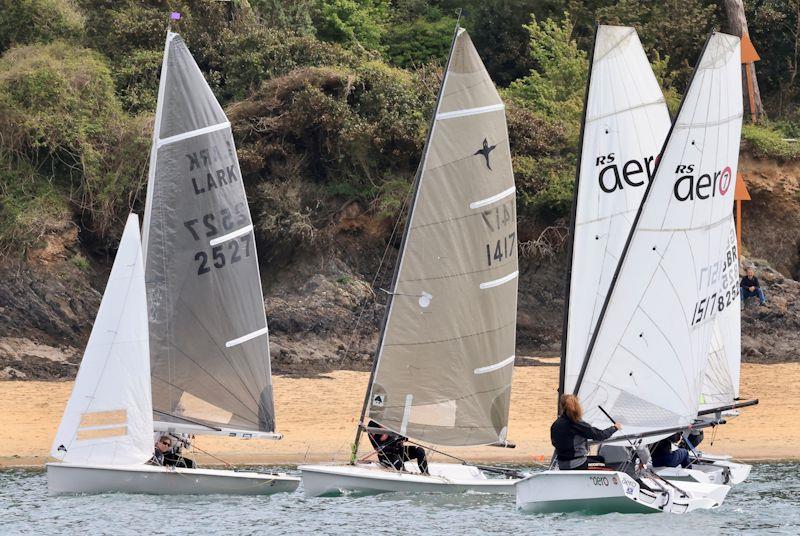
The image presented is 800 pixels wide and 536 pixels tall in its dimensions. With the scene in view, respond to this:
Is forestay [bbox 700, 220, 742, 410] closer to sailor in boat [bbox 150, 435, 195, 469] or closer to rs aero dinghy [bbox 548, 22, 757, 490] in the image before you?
rs aero dinghy [bbox 548, 22, 757, 490]

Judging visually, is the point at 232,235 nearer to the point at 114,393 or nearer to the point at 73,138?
the point at 114,393

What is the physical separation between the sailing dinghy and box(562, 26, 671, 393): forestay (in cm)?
111

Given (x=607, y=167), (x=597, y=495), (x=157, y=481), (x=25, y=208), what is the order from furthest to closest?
(x=25, y=208) < (x=607, y=167) < (x=157, y=481) < (x=597, y=495)

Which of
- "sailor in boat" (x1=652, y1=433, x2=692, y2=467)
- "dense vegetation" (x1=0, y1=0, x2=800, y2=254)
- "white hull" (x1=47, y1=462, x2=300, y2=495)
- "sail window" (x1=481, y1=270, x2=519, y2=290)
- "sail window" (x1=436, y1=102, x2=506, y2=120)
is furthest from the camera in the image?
"dense vegetation" (x1=0, y1=0, x2=800, y2=254)

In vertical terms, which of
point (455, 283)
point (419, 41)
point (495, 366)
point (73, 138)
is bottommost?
point (495, 366)

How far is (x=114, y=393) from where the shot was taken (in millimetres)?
19141

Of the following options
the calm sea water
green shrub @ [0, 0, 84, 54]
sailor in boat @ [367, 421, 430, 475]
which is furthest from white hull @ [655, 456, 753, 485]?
green shrub @ [0, 0, 84, 54]

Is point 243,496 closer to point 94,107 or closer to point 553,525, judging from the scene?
point 553,525

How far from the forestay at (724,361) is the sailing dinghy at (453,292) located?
3046 mm

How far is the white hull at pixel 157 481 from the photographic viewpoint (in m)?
19.1

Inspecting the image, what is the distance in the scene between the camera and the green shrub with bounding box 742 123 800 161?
3291cm

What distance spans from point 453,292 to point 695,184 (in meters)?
3.66

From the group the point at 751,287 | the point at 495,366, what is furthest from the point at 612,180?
the point at 751,287

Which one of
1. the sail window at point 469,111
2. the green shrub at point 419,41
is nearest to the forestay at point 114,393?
the sail window at point 469,111
